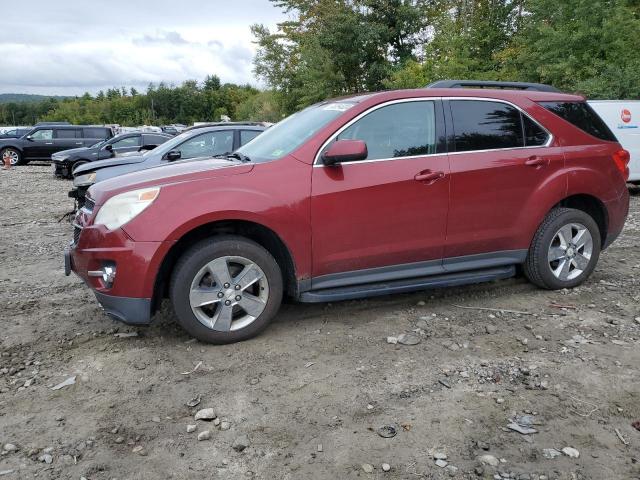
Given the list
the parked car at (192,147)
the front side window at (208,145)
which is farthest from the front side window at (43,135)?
the front side window at (208,145)

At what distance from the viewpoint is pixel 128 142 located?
54.0ft

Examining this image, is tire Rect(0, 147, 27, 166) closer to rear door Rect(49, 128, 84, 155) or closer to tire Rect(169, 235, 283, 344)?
rear door Rect(49, 128, 84, 155)

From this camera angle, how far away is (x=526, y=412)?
299cm

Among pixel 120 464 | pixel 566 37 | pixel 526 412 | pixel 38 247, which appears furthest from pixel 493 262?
pixel 566 37

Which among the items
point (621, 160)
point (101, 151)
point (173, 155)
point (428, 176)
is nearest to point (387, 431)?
point (428, 176)

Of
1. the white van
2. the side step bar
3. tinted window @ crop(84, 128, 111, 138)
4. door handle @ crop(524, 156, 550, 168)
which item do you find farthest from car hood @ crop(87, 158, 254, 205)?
tinted window @ crop(84, 128, 111, 138)

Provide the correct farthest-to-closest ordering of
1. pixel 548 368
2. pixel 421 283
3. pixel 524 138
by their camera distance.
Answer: pixel 524 138 < pixel 421 283 < pixel 548 368

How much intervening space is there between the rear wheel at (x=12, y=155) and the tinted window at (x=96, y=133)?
2.82 m

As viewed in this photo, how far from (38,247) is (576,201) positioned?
254 inches

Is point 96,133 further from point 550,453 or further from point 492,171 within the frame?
point 550,453

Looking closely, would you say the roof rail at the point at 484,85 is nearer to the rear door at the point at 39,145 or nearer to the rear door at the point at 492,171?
the rear door at the point at 492,171

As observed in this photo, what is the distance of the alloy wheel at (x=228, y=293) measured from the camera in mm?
3754

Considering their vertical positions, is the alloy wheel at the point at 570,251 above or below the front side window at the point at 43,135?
below

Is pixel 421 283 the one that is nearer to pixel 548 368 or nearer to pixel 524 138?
pixel 548 368
